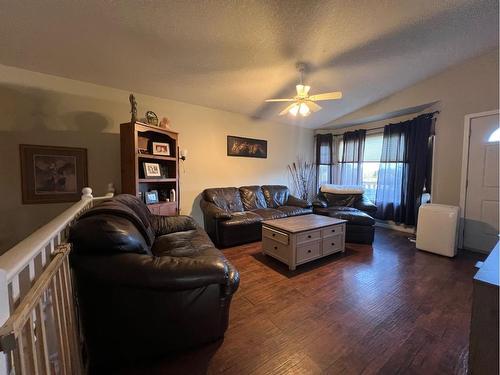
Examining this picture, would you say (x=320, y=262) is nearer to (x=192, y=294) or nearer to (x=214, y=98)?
(x=192, y=294)

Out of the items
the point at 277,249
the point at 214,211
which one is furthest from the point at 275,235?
the point at 214,211

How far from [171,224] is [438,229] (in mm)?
3671

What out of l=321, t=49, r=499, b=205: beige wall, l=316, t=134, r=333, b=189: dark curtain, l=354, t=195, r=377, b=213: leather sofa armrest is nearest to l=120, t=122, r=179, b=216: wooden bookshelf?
l=354, t=195, r=377, b=213: leather sofa armrest

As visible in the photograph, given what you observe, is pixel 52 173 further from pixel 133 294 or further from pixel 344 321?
pixel 344 321

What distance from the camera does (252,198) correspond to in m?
4.29

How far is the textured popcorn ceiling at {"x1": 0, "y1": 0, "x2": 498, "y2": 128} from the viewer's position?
190 centimetres

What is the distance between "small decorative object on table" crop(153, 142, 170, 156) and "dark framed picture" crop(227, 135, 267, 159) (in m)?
1.29

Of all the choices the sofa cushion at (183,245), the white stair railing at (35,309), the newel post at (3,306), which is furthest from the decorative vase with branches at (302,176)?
the newel post at (3,306)

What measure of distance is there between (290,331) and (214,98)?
135 inches

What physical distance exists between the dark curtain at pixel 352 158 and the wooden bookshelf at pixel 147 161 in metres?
3.85

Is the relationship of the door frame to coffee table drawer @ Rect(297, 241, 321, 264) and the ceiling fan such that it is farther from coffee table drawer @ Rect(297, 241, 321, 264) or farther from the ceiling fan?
coffee table drawer @ Rect(297, 241, 321, 264)

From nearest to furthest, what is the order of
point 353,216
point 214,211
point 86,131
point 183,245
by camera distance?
point 183,245 → point 86,131 → point 214,211 → point 353,216

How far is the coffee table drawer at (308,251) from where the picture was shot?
253 cm

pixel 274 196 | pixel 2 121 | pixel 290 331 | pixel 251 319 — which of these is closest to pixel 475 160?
pixel 274 196
